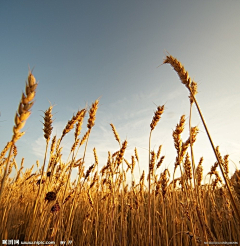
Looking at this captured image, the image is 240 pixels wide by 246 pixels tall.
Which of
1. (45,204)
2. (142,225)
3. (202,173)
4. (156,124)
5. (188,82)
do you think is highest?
(156,124)

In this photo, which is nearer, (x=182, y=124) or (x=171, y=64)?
(x=171, y=64)

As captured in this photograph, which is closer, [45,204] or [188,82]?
[188,82]

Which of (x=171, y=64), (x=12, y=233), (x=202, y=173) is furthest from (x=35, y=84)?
(x=202, y=173)

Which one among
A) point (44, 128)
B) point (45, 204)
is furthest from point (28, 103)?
point (45, 204)

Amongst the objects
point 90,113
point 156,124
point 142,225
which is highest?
point 90,113

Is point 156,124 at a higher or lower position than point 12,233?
higher

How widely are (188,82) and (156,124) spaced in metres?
1.02

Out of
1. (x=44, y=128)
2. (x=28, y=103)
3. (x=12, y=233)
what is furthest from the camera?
(x=12, y=233)

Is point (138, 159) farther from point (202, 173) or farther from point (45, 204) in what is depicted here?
point (45, 204)

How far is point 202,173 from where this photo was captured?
3105mm

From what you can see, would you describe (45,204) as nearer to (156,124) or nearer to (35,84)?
(35,84)

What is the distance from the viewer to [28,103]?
47.3 inches

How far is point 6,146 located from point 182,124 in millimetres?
3176

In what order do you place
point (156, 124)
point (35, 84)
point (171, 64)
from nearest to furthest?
point (35, 84)
point (171, 64)
point (156, 124)
